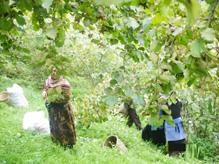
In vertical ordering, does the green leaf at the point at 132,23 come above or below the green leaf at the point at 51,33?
above

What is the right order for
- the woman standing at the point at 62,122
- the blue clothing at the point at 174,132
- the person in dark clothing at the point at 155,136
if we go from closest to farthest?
1. the woman standing at the point at 62,122
2. the blue clothing at the point at 174,132
3. the person in dark clothing at the point at 155,136

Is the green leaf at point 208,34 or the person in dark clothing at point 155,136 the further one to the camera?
the person in dark clothing at point 155,136

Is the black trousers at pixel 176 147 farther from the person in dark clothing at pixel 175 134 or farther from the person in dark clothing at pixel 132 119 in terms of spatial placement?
the person in dark clothing at pixel 132 119

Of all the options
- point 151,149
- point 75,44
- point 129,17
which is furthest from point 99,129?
point 129,17

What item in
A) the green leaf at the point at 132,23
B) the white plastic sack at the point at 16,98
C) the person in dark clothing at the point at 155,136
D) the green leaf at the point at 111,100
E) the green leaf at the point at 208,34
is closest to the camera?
the green leaf at the point at 208,34

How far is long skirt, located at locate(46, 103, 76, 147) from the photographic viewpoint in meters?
7.30

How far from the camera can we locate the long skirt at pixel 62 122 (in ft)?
23.9

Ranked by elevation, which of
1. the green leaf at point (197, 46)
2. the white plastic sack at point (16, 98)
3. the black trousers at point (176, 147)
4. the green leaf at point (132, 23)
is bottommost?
the black trousers at point (176, 147)


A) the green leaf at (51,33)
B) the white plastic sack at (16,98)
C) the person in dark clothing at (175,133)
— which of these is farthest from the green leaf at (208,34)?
the white plastic sack at (16,98)

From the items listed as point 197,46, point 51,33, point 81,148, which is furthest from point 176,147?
point 197,46

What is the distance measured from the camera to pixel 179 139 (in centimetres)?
841

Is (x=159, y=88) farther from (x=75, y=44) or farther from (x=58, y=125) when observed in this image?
(x=75, y=44)

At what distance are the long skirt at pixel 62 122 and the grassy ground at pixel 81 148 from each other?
0.15m

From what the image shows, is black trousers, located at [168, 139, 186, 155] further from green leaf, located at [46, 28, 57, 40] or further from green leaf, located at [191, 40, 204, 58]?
green leaf, located at [191, 40, 204, 58]
